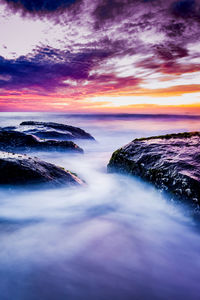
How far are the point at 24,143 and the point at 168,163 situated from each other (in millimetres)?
6225

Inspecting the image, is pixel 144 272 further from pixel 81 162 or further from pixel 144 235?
pixel 81 162

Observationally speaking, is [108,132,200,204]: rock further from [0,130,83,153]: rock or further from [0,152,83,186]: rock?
[0,130,83,153]: rock

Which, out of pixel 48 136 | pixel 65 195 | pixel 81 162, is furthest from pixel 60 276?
pixel 48 136

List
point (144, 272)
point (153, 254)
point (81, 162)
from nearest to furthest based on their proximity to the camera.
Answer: point (144, 272), point (153, 254), point (81, 162)

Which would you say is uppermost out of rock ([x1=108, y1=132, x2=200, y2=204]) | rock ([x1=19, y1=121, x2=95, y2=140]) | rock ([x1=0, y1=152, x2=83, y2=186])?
rock ([x1=19, y1=121, x2=95, y2=140])

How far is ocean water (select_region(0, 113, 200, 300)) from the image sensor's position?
1848 mm

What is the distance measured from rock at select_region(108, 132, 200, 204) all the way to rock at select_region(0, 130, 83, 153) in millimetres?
3777

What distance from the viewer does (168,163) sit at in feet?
11.1

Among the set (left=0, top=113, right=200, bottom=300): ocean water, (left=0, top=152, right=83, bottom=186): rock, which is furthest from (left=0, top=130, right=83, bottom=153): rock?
(left=0, top=113, right=200, bottom=300): ocean water

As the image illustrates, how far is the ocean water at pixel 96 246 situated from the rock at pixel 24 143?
4388mm

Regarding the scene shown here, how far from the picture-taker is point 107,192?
4.36 meters

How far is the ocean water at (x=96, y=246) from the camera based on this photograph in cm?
185

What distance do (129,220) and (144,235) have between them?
1.37 ft

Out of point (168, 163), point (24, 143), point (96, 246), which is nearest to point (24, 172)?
point (96, 246)
